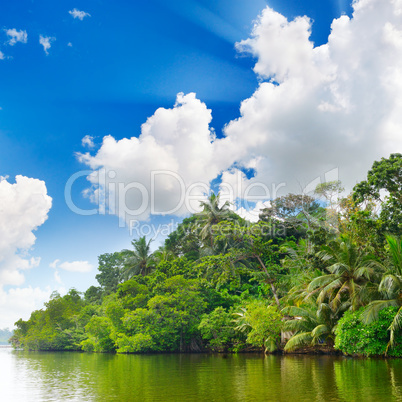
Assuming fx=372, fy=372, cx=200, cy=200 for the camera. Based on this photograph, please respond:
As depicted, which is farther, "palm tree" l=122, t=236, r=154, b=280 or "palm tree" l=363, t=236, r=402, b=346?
"palm tree" l=122, t=236, r=154, b=280

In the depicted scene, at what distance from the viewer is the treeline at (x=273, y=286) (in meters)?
17.2

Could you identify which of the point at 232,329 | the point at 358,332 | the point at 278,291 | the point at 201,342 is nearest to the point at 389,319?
the point at 358,332

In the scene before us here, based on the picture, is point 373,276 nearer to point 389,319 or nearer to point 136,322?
point 389,319

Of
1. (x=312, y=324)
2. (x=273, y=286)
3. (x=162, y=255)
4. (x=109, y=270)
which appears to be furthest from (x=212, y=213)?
(x=109, y=270)

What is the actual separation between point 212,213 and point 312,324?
60.3 feet

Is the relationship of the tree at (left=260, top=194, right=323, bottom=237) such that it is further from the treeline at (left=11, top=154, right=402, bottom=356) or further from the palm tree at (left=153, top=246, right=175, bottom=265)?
the palm tree at (left=153, top=246, right=175, bottom=265)

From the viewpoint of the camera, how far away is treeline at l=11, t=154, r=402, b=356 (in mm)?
17203

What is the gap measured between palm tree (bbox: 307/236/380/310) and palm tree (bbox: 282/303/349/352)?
0.71m

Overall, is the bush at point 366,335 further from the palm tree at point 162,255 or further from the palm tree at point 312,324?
the palm tree at point 162,255

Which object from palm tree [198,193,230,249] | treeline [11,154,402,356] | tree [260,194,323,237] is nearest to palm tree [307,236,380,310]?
treeline [11,154,402,356]

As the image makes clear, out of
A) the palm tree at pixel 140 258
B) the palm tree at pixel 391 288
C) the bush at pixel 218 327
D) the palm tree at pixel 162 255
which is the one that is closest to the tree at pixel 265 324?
the bush at pixel 218 327

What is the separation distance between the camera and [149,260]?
41.1 metres

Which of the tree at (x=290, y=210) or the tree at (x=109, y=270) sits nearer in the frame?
the tree at (x=290, y=210)

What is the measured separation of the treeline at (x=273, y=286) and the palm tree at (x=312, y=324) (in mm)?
62
